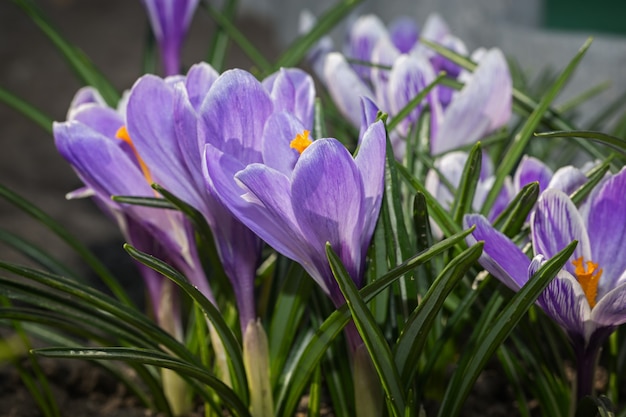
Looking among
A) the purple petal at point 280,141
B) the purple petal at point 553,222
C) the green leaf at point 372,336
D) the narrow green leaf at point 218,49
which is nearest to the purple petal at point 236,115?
the purple petal at point 280,141

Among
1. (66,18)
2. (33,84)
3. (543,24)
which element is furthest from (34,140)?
(543,24)

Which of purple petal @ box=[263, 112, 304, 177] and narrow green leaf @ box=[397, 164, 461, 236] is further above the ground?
purple petal @ box=[263, 112, 304, 177]

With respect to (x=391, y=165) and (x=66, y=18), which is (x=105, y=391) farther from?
(x=66, y=18)

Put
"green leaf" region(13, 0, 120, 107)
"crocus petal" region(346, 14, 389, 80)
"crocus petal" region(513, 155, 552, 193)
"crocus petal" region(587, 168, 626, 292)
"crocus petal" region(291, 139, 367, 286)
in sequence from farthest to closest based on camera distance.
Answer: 1. "crocus petal" region(346, 14, 389, 80)
2. "green leaf" region(13, 0, 120, 107)
3. "crocus petal" region(513, 155, 552, 193)
4. "crocus petal" region(587, 168, 626, 292)
5. "crocus petal" region(291, 139, 367, 286)

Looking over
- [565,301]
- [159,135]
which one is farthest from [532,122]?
[159,135]

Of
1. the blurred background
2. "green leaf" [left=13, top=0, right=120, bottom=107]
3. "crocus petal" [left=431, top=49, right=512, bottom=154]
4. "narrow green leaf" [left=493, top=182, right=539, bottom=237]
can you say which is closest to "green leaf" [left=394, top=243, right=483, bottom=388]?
"narrow green leaf" [left=493, top=182, right=539, bottom=237]

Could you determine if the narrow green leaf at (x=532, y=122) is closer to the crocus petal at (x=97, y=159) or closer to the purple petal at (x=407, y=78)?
the purple petal at (x=407, y=78)

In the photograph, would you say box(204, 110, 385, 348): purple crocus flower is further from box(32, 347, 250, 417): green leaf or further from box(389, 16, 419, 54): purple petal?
box(389, 16, 419, 54): purple petal
